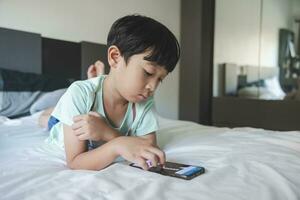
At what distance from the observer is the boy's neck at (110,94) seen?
0.94 meters

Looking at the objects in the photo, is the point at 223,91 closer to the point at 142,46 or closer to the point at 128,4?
the point at 128,4

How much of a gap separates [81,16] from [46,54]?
1.49ft


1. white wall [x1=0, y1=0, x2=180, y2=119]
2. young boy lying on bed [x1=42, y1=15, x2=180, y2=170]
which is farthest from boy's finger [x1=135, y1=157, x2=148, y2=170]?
white wall [x1=0, y1=0, x2=180, y2=119]

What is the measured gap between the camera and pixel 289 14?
2.69 metres

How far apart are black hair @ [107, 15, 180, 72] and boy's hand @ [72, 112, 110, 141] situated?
0.20 m

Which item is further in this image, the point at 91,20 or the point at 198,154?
the point at 91,20

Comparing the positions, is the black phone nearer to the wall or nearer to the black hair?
the black hair

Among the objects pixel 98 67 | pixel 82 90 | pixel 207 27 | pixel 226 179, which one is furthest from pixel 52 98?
pixel 207 27

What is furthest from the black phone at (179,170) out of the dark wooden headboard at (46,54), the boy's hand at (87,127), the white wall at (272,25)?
the white wall at (272,25)

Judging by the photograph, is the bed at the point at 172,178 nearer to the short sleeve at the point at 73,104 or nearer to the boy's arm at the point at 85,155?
the boy's arm at the point at 85,155

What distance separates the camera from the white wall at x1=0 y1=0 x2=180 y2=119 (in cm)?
189

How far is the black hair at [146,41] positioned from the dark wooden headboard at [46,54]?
3.91ft

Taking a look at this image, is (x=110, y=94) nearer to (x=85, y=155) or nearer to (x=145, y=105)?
(x=145, y=105)

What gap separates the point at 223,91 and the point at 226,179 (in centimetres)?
248
